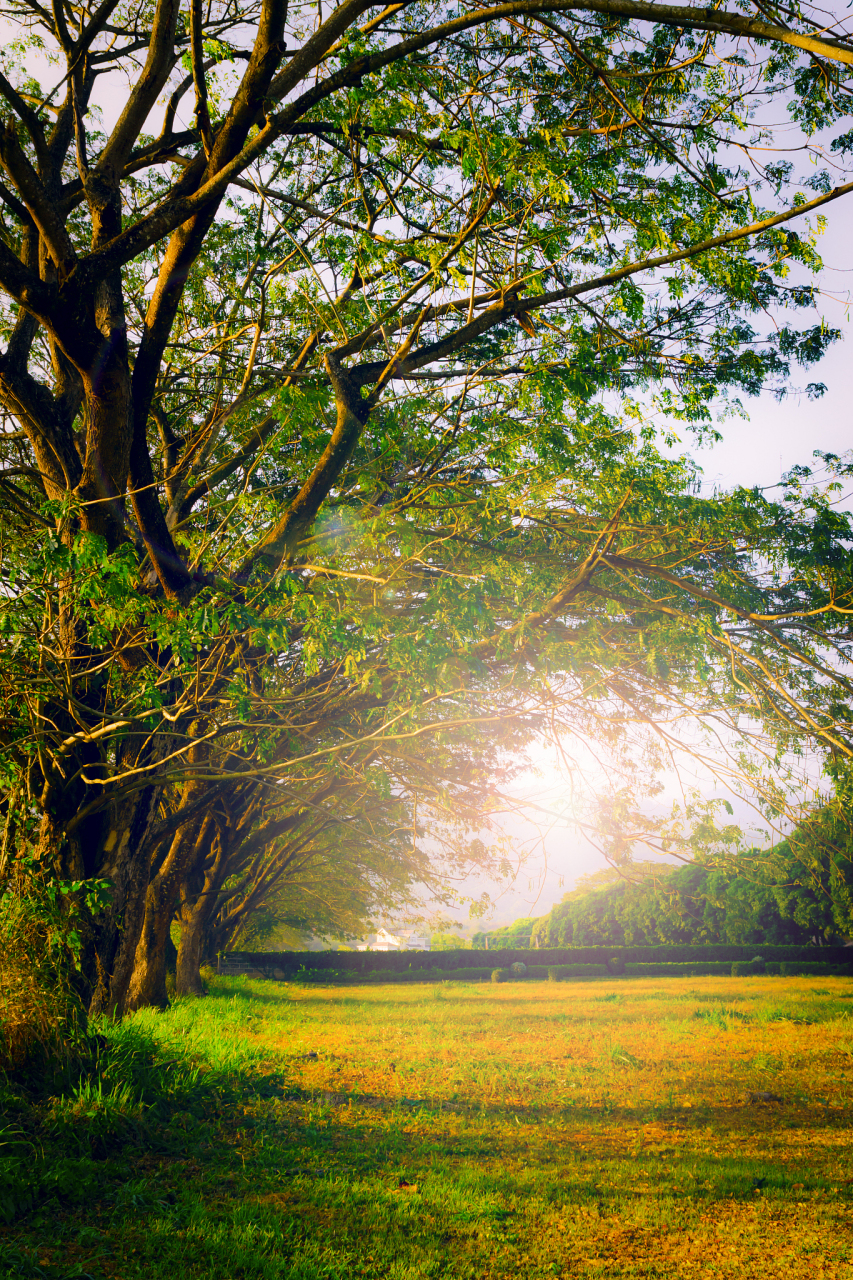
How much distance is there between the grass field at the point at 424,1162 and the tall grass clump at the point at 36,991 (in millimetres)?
397

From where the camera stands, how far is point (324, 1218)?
15.2 ft

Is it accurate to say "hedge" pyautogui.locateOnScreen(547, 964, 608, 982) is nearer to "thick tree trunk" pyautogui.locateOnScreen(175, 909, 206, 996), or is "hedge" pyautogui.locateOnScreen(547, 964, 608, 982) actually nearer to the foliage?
the foliage

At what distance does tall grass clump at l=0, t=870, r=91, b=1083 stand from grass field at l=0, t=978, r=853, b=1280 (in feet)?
1.30

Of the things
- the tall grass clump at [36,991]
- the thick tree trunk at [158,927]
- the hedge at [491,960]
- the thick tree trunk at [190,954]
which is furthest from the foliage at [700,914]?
the tall grass clump at [36,991]

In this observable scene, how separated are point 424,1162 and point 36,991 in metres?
3.55

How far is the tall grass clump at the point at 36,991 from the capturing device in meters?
5.68

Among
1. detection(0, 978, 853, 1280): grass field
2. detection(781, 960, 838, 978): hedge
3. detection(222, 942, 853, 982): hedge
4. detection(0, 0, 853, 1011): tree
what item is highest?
detection(0, 0, 853, 1011): tree

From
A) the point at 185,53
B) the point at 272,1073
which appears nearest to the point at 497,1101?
the point at 272,1073

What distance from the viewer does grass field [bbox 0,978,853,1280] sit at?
412cm

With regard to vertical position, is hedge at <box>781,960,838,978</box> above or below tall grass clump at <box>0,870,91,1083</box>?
below

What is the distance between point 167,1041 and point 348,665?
5.05 metres

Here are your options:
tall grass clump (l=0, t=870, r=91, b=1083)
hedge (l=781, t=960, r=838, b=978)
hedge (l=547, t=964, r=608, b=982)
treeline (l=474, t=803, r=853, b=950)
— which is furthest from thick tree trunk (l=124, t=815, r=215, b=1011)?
hedge (l=781, t=960, r=838, b=978)

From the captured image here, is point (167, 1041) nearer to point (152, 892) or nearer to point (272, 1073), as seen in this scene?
point (272, 1073)

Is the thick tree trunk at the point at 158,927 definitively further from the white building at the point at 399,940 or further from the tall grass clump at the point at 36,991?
the white building at the point at 399,940
